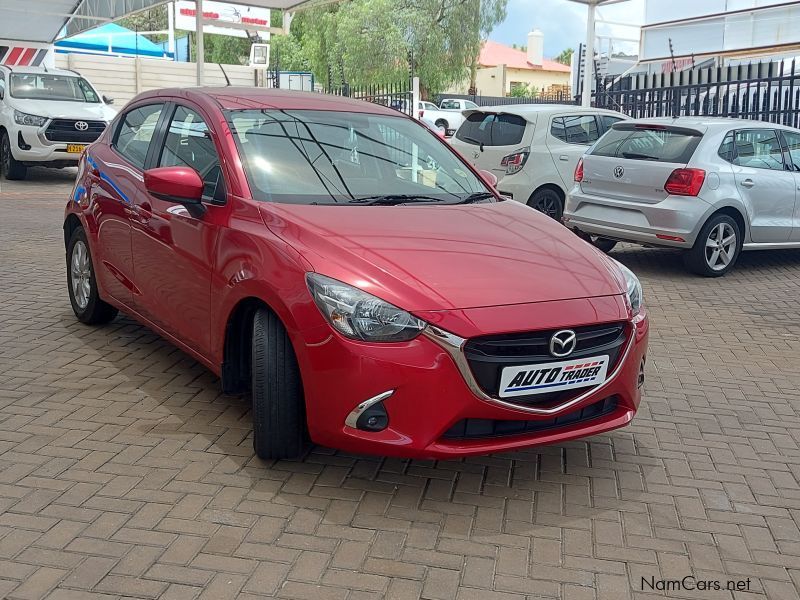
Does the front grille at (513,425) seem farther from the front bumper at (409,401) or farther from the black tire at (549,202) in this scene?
the black tire at (549,202)

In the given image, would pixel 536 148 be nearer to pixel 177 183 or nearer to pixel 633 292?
pixel 633 292

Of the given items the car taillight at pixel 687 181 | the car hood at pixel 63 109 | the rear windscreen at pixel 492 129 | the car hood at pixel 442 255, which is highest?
the car hood at pixel 63 109

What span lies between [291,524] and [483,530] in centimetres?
75

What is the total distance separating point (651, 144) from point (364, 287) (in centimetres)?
638

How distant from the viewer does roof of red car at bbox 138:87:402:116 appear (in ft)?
16.2

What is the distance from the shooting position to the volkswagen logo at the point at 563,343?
3.61m

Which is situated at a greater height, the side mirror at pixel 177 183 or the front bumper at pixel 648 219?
the side mirror at pixel 177 183

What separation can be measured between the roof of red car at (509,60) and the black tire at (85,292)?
83.9 m

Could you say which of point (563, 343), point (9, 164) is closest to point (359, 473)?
point (563, 343)

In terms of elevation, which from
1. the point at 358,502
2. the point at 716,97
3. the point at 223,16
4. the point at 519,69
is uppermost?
the point at 519,69

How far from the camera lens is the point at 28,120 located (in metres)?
15.3

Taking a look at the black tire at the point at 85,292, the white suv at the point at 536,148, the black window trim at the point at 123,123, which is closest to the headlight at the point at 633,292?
the black window trim at the point at 123,123

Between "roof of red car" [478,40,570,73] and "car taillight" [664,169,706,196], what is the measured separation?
80.9 meters

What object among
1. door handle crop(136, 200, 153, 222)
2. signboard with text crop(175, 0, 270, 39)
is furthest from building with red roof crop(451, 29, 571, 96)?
door handle crop(136, 200, 153, 222)
